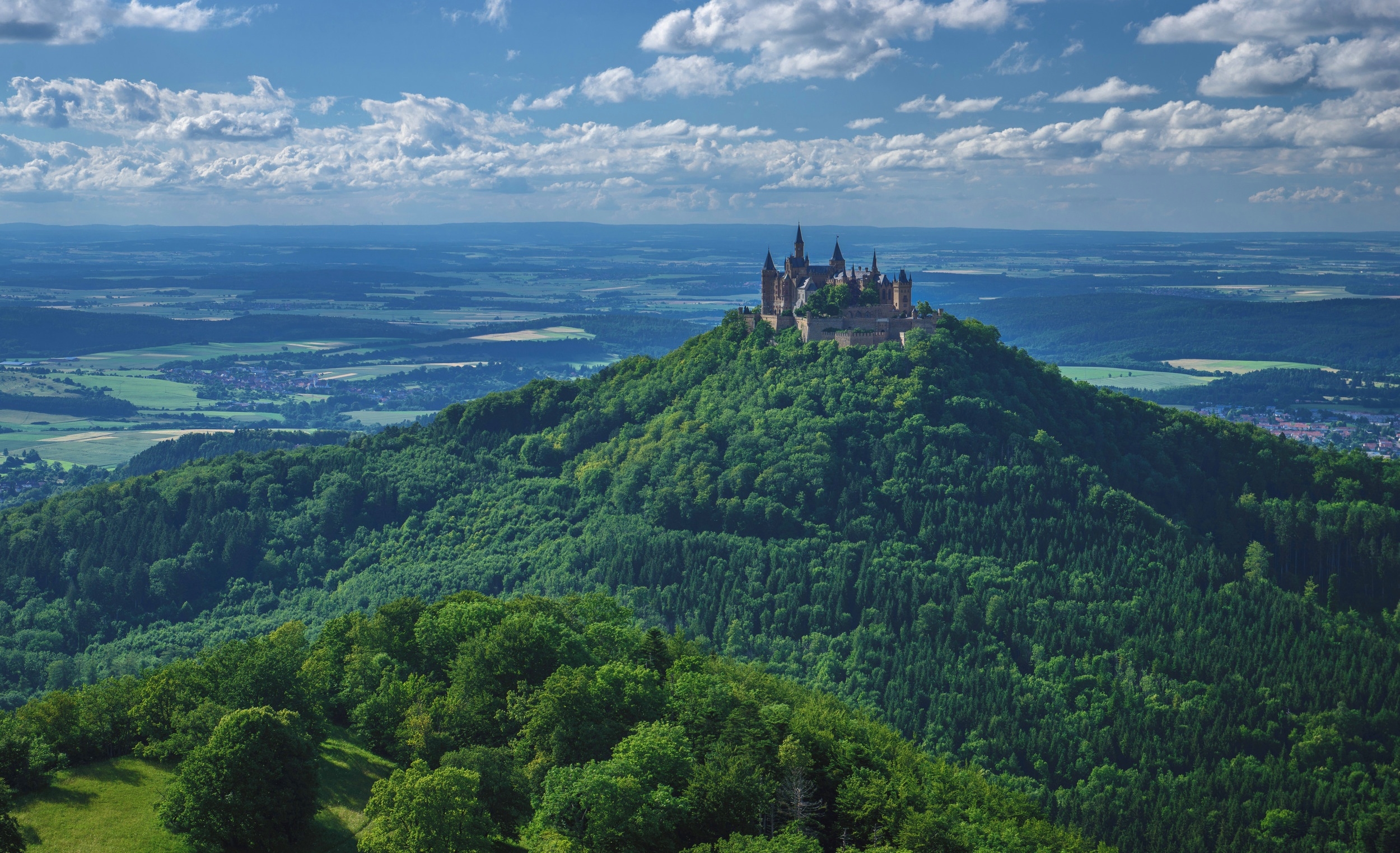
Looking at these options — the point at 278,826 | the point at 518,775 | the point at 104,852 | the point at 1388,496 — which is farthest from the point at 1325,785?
the point at 104,852

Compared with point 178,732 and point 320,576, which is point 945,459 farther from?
point 178,732

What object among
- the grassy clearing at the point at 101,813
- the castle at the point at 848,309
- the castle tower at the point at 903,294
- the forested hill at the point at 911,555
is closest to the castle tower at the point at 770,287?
the castle at the point at 848,309

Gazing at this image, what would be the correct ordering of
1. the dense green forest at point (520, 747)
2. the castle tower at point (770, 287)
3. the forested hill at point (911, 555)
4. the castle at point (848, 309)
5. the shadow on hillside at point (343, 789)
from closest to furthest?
the dense green forest at point (520, 747)
the shadow on hillside at point (343, 789)
the forested hill at point (911, 555)
the castle at point (848, 309)
the castle tower at point (770, 287)

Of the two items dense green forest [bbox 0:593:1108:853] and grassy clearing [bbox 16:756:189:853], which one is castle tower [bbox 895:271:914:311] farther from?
grassy clearing [bbox 16:756:189:853]

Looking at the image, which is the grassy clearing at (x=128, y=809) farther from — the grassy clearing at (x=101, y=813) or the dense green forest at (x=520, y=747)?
the dense green forest at (x=520, y=747)

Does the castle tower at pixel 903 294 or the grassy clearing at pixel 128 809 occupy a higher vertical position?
the castle tower at pixel 903 294

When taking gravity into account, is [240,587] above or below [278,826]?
below
